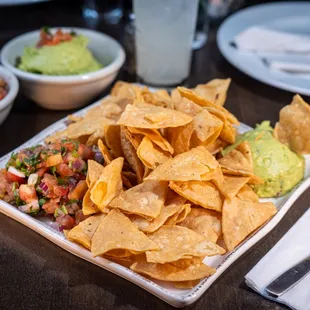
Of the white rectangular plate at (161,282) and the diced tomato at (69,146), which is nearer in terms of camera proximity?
the white rectangular plate at (161,282)

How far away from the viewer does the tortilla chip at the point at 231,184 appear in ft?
3.86

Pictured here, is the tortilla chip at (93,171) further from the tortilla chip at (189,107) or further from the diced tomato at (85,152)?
the tortilla chip at (189,107)

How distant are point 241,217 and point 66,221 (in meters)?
0.40

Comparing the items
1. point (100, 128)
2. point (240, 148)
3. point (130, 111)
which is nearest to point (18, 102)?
point (100, 128)

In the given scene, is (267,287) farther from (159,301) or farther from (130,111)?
(130,111)

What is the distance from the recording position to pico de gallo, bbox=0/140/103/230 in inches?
46.8

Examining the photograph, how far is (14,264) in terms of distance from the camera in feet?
3.74

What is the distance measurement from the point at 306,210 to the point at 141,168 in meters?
0.45

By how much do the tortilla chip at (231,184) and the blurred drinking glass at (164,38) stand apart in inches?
28.5

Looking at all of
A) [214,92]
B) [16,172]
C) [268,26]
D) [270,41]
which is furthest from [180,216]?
[268,26]

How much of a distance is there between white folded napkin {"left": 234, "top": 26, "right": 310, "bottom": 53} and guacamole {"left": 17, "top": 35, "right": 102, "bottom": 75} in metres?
0.66

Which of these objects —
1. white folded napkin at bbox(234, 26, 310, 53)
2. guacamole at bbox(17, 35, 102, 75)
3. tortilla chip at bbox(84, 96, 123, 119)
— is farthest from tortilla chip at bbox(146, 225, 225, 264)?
white folded napkin at bbox(234, 26, 310, 53)

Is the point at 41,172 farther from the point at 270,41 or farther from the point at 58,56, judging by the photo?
the point at 270,41

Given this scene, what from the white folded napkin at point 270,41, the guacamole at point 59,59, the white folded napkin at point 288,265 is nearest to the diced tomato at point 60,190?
the white folded napkin at point 288,265
